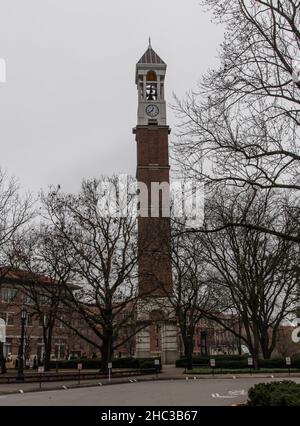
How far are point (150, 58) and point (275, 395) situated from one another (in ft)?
202

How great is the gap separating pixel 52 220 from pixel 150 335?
2958 cm

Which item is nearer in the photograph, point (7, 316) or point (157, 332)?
point (157, 332)

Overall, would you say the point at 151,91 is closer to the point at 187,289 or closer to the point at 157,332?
the point at 157,332

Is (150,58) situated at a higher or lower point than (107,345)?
higher

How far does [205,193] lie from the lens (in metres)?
17.8

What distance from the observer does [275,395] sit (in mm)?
11953

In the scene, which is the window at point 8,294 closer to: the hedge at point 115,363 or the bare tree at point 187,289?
the hedge at point 115,363

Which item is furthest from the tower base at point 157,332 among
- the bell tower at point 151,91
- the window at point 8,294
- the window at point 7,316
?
the bell tower at point 151,91

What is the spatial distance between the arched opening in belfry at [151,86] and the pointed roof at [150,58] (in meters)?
1.80

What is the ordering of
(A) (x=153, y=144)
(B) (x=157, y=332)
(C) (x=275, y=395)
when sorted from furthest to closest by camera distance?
(A) (x=153, y=144) < (B) (x=157, y=332) < (C) (x=275, y=395)

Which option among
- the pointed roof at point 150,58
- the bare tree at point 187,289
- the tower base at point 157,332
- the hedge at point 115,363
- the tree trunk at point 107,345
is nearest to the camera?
the tree trunk at point 107,345

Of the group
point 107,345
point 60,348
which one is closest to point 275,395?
point 107,345

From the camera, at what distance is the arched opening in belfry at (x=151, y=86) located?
66.7m
